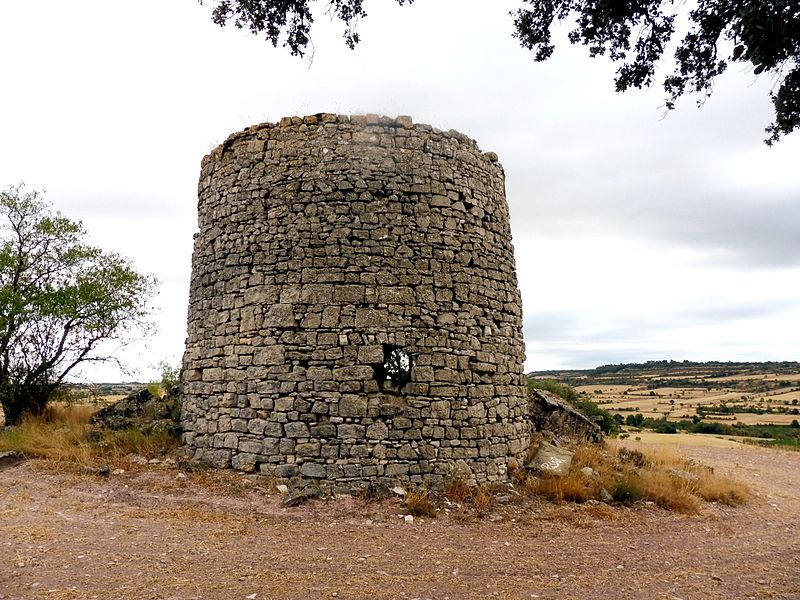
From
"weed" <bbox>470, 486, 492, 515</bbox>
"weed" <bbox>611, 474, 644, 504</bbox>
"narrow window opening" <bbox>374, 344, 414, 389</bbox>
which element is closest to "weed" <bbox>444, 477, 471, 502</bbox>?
"weed" <bbox>470, 486, 492, 515</bbox>

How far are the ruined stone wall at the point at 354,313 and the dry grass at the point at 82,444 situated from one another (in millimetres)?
732

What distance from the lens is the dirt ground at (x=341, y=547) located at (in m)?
5.54

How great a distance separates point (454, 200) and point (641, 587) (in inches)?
239

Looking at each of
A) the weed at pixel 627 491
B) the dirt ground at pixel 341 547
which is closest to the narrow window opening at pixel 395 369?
the dirt ground at pixel 341 547

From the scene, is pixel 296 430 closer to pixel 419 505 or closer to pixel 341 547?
pixel 419 505

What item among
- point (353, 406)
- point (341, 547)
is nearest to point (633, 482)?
point (353, 406)

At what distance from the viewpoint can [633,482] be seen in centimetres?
920

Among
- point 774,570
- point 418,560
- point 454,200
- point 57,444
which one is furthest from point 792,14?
point 57,444

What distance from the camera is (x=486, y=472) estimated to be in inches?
353

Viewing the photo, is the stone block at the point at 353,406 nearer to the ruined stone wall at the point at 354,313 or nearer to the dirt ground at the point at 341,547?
the ruined stone wall at the point at 354,313

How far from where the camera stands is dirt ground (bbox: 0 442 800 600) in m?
5.54

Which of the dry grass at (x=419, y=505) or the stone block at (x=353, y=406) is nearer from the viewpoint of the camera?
the dry grass at (x=419, y=505)

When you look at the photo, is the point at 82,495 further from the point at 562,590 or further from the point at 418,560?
the point at 562,590

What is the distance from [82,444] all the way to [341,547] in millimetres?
6167
